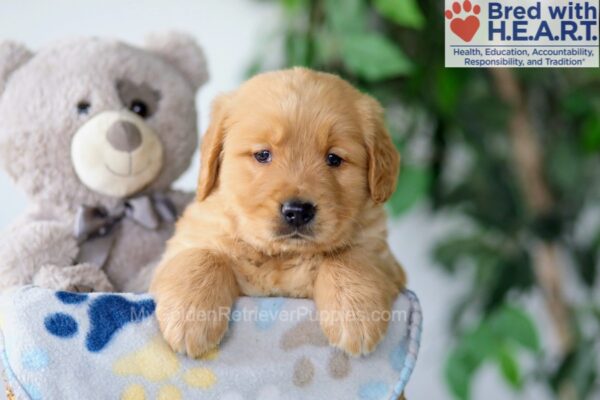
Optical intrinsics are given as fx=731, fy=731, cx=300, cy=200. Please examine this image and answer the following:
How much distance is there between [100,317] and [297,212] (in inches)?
13.1

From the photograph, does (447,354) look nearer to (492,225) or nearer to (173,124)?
(492,225)

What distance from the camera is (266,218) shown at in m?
1.17

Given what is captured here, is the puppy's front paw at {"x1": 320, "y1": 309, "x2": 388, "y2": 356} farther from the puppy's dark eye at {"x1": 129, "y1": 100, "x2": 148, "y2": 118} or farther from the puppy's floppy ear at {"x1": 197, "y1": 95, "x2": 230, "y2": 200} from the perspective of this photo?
the puppy's dark eye at {"x1": 129, "y1": 100, "x2": 148, "y2": 118}

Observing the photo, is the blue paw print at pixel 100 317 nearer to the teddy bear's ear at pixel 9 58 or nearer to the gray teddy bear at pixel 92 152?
the gray teddy bear at pixel 92 152

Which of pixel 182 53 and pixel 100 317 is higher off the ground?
pixel 182 53

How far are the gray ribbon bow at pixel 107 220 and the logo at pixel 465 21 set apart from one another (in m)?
1.00

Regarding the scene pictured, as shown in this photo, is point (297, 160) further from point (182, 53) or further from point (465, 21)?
point (465, 21)

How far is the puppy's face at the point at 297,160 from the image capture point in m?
1.17

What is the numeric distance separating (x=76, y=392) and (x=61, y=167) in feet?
1.96

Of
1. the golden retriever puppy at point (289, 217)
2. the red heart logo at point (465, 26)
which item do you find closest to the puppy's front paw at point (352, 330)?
the golden retriever puppy at point (289, 217)

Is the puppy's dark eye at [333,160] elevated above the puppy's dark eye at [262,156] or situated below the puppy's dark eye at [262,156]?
below

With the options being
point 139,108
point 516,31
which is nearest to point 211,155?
point 139,108

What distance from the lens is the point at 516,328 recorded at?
7.60ft

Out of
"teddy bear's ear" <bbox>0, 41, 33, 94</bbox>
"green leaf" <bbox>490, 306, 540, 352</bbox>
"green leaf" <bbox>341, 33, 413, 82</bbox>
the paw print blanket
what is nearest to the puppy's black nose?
the paw print blanket
